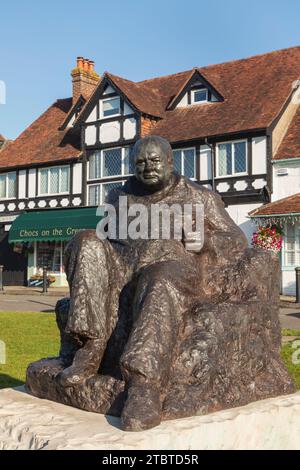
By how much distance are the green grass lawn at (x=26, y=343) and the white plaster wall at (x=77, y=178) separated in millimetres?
13973

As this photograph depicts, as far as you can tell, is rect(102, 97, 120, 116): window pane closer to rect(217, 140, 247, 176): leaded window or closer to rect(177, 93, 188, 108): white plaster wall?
rect(177, 93, 188, 108): white plaster wall

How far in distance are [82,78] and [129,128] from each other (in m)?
6.69

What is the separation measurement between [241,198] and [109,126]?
7.32 m

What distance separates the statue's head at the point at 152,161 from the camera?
15.0 feet

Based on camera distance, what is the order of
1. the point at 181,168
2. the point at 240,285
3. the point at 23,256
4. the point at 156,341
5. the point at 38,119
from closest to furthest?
the point at 156,341
the point at 240,285
the point at 181,168
the point at 23,256
the point at 38,119

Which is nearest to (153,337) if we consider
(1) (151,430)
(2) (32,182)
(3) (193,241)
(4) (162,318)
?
(4) (162,318)

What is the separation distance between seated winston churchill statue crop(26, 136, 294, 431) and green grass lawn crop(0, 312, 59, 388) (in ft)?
10.7

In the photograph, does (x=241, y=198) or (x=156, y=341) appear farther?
(x=241, y=198)

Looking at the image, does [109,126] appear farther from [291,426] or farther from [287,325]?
[291,426]

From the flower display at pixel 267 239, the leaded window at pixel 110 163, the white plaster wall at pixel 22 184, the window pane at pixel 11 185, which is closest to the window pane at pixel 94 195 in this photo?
the leaded window at pixel 110 163

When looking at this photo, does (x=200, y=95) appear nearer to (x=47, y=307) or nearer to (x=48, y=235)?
(x=48, y=235)

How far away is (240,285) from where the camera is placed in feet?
14.9

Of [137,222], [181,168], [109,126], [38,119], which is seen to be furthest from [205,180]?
[137,222]

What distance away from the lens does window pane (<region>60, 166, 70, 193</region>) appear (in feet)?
95.4
